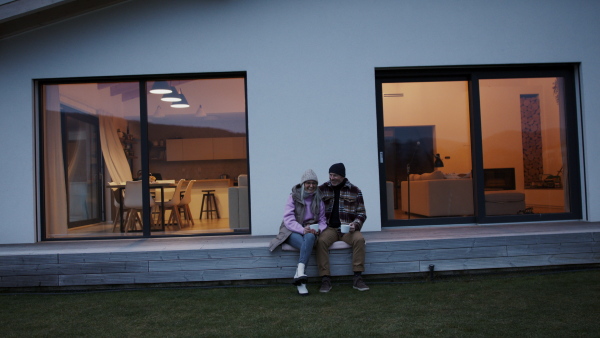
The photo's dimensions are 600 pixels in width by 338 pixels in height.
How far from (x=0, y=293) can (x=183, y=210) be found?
2194 mm

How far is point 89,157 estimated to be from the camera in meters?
6.44

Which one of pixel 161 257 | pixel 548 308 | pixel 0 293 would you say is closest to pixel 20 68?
pixel 0 293

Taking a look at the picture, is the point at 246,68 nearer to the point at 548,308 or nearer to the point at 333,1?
the point at 333,1

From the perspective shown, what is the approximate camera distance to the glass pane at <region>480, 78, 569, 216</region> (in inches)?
253

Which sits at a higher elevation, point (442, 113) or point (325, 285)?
point (442, 113)

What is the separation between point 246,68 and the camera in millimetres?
6016

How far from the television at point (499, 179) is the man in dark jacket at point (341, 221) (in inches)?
87.3

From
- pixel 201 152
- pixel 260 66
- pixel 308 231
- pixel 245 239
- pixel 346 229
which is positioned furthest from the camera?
pixel 201 152

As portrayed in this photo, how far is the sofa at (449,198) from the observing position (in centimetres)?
640

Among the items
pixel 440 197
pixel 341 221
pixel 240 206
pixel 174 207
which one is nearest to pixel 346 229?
pixel 341 221

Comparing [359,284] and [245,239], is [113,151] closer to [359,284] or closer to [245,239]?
[245,239]

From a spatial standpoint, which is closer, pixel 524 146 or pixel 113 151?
pixel 113 151

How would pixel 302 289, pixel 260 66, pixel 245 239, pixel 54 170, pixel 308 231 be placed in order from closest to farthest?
pixel 302 289
pixel 308 231
pixel 245 239
pixel 260 66
pixel 54 170

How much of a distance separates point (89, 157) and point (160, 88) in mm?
1294
